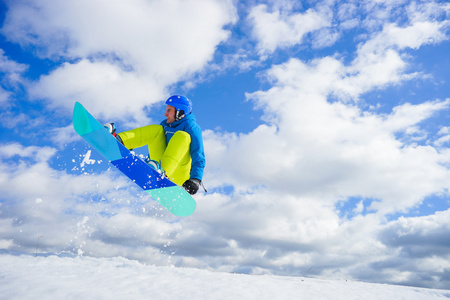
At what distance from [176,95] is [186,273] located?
3.53 m

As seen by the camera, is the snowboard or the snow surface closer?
the snow surface

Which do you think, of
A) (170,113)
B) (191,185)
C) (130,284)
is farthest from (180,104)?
(130,284)

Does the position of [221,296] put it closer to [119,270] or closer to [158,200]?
[119,270]

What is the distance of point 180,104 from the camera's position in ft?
18.7

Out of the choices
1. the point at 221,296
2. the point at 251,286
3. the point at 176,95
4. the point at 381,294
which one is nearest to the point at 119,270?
the point at 221,296

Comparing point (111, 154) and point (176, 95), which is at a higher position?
point (176, 95)

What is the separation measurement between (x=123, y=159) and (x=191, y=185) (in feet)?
3.84

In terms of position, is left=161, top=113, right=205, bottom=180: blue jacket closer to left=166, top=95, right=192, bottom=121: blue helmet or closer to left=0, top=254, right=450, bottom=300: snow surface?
left=166, top=95, right=192, bottom=121: blue helmet

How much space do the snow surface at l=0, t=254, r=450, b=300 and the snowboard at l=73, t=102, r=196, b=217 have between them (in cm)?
200

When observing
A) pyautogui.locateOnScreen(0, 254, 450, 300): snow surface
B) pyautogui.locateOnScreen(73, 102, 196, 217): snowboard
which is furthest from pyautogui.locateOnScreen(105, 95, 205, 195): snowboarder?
pyautogui.locateOnScreen(0, 254, 450, 300): snow surface

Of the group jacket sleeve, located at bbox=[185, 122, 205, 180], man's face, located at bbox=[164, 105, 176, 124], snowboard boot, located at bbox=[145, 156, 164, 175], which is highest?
man's face, located at bbox=[164, 105, 176, 124]

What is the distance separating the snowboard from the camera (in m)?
5.24

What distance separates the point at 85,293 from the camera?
219 cm

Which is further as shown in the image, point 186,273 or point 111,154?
point 111,154
